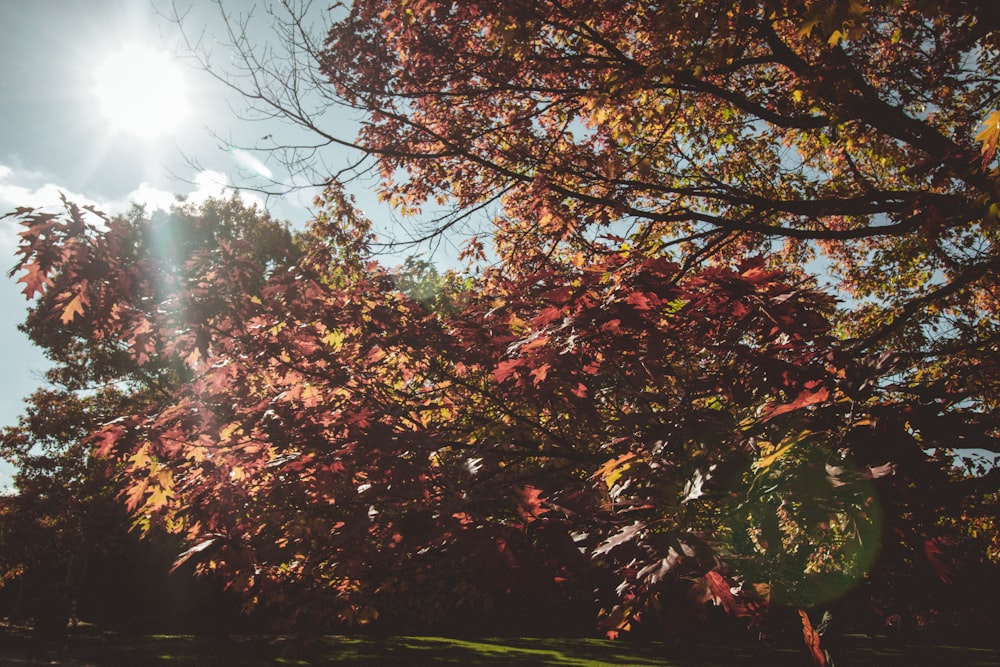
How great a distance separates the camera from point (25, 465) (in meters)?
16.6

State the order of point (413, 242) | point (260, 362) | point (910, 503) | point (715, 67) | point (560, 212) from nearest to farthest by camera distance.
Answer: point (910, 503) < point (260, 362) < point (715, 67) < point (560, 212) < point (413, 242)

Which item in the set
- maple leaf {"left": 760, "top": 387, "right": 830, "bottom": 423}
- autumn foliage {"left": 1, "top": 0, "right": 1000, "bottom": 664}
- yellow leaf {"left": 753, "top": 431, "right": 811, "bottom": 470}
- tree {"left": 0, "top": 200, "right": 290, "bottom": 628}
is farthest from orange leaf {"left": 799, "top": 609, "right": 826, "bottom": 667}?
tree {"left": 0, "top": 200, "right": 290, "bottom": 628}

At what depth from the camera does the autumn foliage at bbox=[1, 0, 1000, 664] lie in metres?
2.68

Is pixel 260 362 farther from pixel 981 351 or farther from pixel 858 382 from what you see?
pixel 981 351

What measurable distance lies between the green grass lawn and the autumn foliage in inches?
233

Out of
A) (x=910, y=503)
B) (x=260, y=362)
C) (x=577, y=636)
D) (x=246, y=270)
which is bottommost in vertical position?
(x=577, y=636)

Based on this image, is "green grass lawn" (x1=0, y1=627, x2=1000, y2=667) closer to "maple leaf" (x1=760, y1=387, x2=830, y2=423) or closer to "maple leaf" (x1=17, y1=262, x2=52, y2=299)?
"maple leaf" (x1=17, y1=262, x2=52, y2=299)

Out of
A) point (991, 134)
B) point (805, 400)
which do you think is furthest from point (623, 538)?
point (991, 134)

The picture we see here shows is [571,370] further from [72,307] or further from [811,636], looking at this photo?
[72,307]

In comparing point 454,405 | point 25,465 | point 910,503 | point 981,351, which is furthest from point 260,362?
point 25,465

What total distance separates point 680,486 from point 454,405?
2725 millimetres

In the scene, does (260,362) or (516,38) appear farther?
(516,38)

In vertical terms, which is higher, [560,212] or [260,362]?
[560,212]

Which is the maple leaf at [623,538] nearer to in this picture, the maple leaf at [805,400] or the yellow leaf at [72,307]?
the maple leaf at [805,400]
